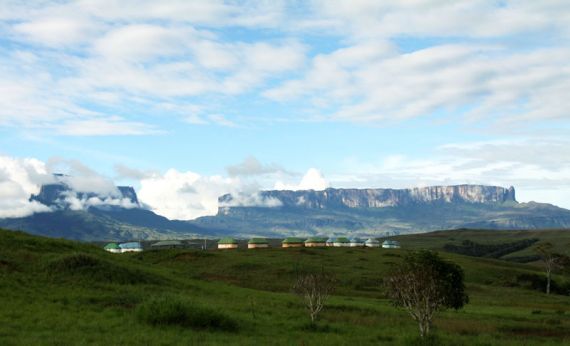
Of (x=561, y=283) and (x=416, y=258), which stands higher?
(x=416, y=258)

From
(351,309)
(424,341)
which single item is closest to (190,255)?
(351,309)

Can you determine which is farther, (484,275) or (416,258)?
(484,275)

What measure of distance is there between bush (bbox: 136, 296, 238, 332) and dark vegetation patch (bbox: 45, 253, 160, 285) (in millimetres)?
20528

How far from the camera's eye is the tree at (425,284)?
3609 cm

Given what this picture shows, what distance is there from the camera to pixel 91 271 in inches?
2392

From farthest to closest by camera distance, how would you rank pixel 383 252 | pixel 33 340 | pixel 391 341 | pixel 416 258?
pixel 383 252 → pixel 416 258 → pixel 391 341 → pixel 33 340

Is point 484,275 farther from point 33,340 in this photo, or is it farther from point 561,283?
point 33,340

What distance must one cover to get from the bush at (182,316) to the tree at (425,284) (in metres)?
11.2

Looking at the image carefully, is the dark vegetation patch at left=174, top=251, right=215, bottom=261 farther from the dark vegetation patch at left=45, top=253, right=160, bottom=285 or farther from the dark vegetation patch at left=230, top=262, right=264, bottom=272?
the dark vegetation patch at left=45, top=253, right=160, bottom=285

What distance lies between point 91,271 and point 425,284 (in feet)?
121

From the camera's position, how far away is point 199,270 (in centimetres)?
11350

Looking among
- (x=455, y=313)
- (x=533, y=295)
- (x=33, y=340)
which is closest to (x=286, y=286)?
(x=455, y=313)

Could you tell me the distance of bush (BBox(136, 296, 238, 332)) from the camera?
127 feet

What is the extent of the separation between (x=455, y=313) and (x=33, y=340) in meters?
43.2
